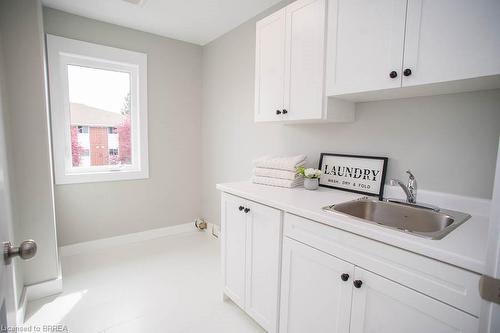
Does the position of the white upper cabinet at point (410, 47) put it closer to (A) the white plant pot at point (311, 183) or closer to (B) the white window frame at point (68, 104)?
(A) the white plant pot at point (311, 183)

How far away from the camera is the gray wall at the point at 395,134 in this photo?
125 cm

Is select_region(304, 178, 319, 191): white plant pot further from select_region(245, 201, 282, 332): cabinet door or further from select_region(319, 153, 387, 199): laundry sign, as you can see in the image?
select_region(245, 201, 282, 332): cabinet door

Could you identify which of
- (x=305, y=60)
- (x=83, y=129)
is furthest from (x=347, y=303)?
(x=83, y=129)

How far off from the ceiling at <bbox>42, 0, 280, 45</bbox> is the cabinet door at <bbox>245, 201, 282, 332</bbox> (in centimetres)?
183

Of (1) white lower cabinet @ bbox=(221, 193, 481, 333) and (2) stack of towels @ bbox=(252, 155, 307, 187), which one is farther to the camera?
(2) stack of towels @ bbox=(252, 155, 307, 187)

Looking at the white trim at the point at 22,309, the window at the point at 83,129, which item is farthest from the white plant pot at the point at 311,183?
the window at the point at 83,129

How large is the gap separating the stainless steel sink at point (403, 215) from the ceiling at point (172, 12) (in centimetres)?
187

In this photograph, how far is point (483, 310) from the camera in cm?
58

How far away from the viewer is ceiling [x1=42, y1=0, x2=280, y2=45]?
2.28 m

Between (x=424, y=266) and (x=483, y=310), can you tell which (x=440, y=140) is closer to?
(x=424, y=266)

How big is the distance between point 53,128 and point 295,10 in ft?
8.02

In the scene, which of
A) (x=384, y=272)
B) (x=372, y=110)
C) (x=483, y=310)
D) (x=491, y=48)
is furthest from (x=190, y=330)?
(x=491, y=48)

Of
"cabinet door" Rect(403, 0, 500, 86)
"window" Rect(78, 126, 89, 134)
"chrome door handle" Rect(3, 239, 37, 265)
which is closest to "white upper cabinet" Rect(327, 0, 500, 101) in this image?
"cabinet door" Rect(403, 0, 500, 86)

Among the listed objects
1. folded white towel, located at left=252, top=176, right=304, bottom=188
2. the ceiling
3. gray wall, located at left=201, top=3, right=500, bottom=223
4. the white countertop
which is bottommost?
the white countertop
